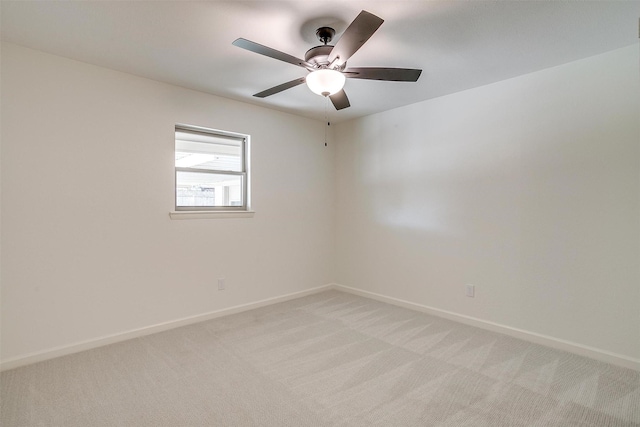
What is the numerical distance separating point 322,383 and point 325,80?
1.99 metres

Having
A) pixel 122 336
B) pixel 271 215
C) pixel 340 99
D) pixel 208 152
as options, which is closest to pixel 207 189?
pixel 208 152

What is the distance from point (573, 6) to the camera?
1.97m

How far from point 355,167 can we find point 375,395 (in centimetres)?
300

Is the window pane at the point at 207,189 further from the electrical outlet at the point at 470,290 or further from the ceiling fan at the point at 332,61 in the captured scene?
the electrical outlet at the point at 470,290

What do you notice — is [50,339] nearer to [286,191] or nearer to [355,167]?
[286,191]

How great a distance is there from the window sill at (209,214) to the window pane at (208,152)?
20.2 inches

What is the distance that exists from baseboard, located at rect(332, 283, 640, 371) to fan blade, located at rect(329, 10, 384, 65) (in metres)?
2.76

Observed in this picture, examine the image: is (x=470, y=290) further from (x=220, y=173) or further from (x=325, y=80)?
(x=220, y=173)

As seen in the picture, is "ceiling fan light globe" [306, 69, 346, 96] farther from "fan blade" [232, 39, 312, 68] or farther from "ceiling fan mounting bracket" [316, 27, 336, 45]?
"ceiling fan mounting bracket" [316, 27, 336, 45]

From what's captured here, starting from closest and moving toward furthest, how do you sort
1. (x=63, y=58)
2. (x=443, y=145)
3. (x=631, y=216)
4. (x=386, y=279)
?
(x=631, y=216)
(x=63, y=58)
(x=443, y=145)
(x=386, y=279)

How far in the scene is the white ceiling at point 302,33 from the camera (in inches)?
78.5

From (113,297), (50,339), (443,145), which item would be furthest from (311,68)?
(50,339)

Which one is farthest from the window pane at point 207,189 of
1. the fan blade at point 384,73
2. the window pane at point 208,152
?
the fan blade at point 384,73

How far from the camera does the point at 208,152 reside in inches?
145
